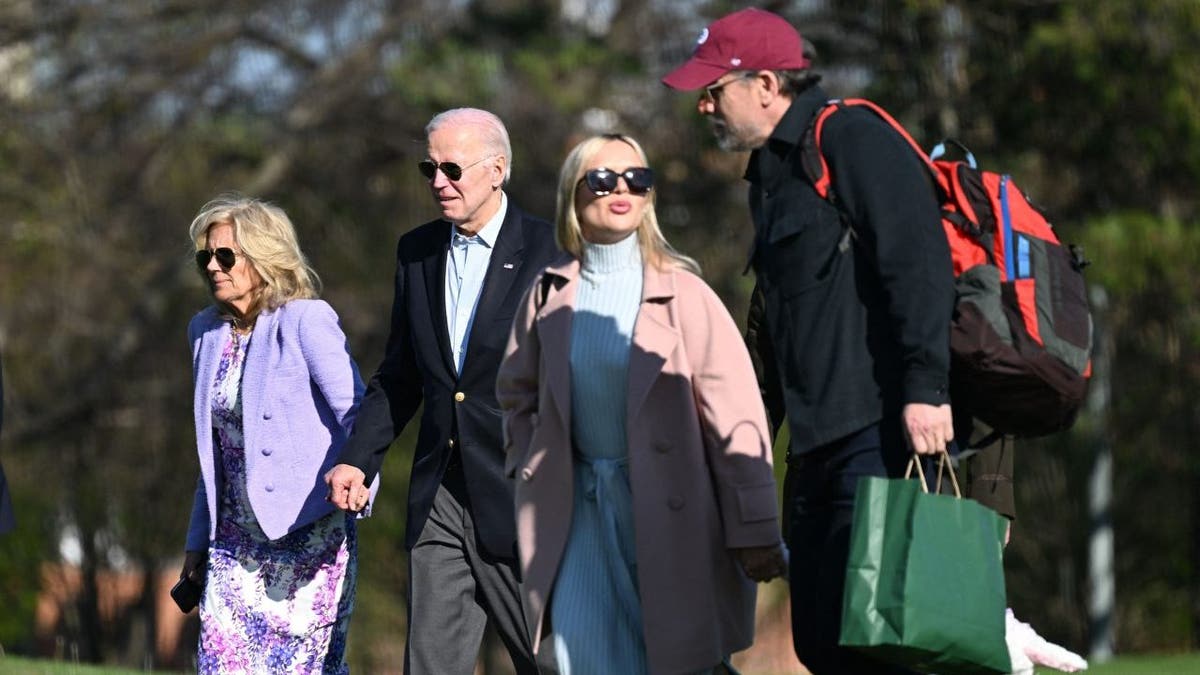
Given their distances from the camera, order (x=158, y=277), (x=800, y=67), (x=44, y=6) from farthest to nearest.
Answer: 1. (x=158, y=277)
2. (x=44, y=6)
3. (x=800, y=67)

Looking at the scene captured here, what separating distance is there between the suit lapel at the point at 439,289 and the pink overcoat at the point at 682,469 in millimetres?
1013

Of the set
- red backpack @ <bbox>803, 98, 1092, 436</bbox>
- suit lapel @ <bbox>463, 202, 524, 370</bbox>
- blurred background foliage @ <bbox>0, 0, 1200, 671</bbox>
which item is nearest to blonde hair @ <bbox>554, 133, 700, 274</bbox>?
red backpack @ <bbox>803, 98, 1092, 436</bbox>

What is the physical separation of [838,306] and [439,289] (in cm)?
185

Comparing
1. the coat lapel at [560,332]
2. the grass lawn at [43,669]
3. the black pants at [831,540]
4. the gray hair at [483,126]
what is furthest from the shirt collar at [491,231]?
the grass lawn at [43,669]

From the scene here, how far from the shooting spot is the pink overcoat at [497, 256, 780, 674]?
5168 millimetres

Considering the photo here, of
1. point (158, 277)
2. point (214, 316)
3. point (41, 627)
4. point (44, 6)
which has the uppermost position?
point (44, 6)

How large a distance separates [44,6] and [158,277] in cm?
353

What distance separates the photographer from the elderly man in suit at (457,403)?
6191 millimetres

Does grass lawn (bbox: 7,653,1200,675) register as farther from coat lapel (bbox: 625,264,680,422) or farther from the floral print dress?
coat lapel (bbox: 625,264,680,422)

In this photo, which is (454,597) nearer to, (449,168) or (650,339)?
(449,168)

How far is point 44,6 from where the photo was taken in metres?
21.5

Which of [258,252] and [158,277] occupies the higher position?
[158,277]

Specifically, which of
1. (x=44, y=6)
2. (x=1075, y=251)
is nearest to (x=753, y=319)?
(x=1075, y=251)

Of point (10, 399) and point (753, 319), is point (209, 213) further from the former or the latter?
point (10, 399)
